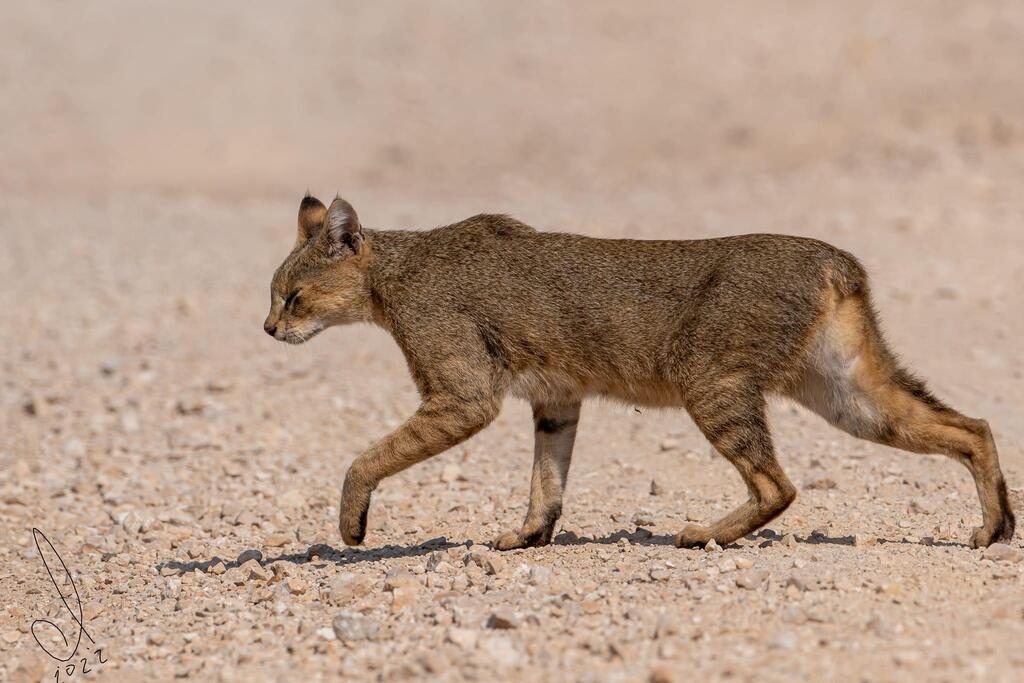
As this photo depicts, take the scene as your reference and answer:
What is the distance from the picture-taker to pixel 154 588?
26.7ft

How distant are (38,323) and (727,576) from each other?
1097cm

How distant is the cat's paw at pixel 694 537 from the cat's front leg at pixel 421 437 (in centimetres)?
Answer: 127

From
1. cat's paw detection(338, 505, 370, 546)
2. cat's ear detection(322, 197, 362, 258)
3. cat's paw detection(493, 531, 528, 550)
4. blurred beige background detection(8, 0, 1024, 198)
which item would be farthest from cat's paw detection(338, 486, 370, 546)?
blurred beige background detection(8, 0, 1024, 198)

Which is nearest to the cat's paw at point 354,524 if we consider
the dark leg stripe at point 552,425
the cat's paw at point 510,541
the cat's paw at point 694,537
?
the cat's paw at point 510,541

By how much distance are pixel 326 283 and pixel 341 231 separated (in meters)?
0.34

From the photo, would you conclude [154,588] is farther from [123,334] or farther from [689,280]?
[123,334]

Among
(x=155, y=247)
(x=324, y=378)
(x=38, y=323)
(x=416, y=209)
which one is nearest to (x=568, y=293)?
(x=324, y=378)

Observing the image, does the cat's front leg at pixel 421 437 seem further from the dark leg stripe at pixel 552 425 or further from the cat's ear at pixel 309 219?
the cat's ear at pixel 309 219

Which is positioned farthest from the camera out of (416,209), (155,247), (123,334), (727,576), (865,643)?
(416,209)

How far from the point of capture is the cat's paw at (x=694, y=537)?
761 cm

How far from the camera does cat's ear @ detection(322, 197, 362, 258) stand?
8.56 meters

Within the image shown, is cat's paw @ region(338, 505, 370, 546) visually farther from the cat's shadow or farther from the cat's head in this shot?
the cat's head

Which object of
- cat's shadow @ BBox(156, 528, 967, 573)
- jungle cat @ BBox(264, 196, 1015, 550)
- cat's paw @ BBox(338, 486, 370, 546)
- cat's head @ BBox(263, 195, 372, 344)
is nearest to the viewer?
jungle cat @ BBox(264, 196, 1015, 550)

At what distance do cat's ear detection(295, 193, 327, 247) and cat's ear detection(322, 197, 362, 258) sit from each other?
409 millimetres
